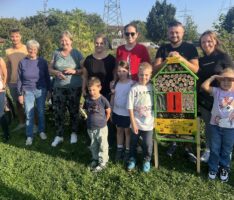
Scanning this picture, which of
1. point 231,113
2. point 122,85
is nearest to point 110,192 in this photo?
point 122,85

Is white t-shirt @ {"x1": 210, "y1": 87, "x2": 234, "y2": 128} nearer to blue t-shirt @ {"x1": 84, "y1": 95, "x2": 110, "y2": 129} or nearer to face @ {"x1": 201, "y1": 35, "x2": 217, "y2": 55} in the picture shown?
face @ {"x1": 201, "y1": 35, "x2": 217, "y2": 55}

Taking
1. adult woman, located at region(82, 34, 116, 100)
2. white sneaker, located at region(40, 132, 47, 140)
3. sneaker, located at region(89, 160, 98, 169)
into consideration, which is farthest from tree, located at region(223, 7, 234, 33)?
sneaker, located at region(89, 160, 98, 169)

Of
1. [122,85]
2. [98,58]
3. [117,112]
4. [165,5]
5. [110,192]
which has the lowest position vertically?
[110,192]

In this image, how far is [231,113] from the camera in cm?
434

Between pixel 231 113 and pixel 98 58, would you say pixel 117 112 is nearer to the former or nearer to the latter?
pixel 98 58

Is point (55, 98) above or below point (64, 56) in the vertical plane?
below

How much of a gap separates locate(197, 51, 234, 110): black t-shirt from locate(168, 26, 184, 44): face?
52 cm

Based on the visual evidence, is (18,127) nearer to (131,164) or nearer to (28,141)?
(28,141)

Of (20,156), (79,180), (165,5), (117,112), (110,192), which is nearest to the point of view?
(110,192)

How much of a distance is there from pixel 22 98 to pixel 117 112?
6.66 feet

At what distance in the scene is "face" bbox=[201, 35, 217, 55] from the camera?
461cm

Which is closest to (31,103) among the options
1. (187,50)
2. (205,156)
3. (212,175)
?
(187,50)

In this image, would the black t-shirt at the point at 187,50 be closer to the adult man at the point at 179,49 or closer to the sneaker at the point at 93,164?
the adult man at the point at 179,49

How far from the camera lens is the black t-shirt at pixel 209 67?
15.0 feet
